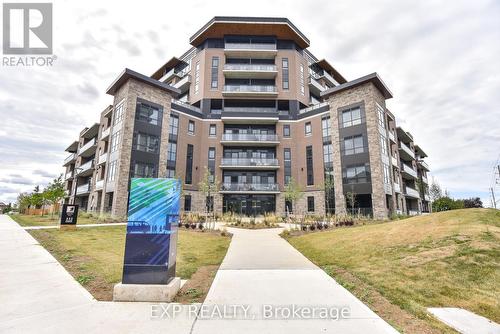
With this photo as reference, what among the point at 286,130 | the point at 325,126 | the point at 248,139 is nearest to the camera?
the point at 325,126

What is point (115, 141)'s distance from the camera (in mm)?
29484

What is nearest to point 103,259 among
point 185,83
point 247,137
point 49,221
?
point 49,221

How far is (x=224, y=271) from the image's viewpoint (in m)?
7.36

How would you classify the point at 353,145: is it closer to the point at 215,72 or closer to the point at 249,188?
the point at 249,188

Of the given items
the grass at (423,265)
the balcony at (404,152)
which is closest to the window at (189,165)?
the grass at (423,265)

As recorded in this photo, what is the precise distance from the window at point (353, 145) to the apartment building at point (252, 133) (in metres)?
0.12

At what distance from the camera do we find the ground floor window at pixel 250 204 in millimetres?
36281

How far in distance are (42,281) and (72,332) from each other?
10.9 feet

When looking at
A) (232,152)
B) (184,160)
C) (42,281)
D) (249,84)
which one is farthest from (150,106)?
(42,281)

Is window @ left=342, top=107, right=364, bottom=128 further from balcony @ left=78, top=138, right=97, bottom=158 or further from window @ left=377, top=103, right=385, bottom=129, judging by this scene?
balcony @ left=78, top=138, right=97, bottom=158

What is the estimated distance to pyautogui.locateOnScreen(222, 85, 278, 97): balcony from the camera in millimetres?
38969

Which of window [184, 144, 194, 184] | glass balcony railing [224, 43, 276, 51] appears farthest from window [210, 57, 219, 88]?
window [184, 144, 194, 184]

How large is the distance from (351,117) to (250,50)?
62.8ft

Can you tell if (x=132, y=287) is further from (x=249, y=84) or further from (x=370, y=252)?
(x=249, y=84)
